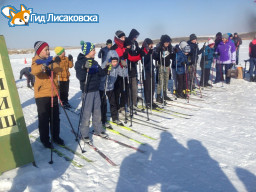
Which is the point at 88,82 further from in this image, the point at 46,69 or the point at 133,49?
the point at 133,49

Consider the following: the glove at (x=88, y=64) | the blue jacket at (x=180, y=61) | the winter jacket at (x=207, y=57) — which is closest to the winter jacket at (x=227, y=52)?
the winter jacket at (x=207, y=57)

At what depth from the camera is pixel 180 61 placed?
27.0ft

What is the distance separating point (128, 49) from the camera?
628 centimetres

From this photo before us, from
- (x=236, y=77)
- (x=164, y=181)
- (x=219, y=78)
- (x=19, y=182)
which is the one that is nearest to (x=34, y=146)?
(x=19, y=182)

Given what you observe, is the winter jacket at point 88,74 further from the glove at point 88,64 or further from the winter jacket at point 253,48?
the winter jacket at point 253,48

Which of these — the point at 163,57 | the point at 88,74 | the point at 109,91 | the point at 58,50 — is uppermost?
the point at 58,50

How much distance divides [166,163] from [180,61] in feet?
16.9

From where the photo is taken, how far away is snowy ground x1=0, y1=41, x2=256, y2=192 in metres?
3.29

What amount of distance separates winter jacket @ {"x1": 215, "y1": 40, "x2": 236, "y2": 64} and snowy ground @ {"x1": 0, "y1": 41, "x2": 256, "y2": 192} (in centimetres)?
495

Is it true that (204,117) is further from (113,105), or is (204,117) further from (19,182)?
(19,182)

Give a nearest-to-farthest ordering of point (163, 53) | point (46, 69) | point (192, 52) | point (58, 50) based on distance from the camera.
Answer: point (46, 69) < point (58, 50) < point (163, 53) < point (192, 52)

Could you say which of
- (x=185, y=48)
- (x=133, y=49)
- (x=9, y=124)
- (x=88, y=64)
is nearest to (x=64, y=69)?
(x=133, y=49)

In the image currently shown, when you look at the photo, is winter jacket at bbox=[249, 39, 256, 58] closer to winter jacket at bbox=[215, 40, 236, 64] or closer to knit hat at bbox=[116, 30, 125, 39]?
winter jacket at bbox=[215, 40, 236, 64]

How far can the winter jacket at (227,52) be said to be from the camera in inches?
408
